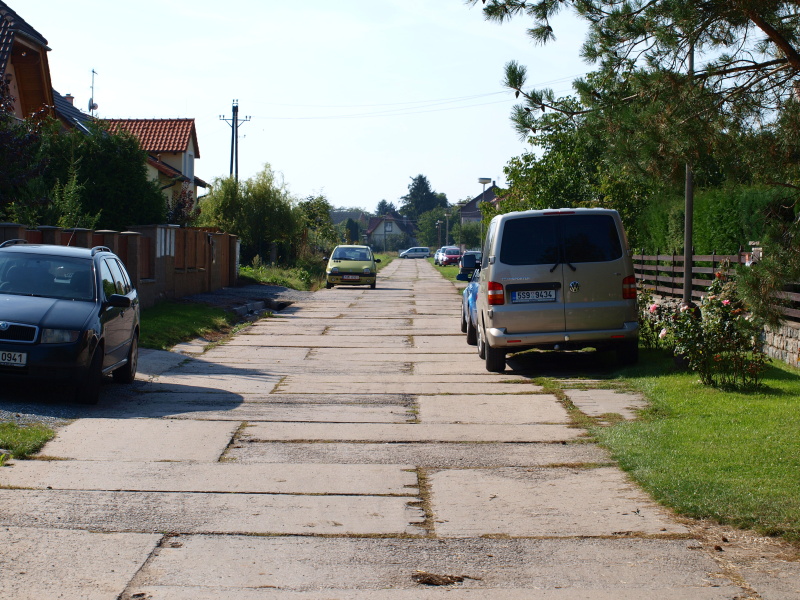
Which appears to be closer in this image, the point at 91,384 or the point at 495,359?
the point at 91,384

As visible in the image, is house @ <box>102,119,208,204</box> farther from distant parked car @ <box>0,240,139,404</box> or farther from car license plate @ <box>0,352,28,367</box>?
car license plate @ <box>0,352,28,367</box>

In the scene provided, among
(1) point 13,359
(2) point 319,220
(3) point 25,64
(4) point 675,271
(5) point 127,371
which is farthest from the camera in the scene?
(2) point 319,220

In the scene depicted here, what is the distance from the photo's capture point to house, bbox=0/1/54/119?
2456 cm

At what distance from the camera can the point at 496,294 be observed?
1233 cm

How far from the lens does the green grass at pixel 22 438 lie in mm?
7121

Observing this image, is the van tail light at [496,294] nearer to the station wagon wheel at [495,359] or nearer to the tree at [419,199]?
the station wagon wheel at [495,359]

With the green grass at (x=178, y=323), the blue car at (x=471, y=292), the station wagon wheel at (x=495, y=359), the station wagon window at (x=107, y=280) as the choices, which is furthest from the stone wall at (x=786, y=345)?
the green grass at (x=178, y=323)

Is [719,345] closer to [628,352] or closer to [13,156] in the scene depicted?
[628,352]

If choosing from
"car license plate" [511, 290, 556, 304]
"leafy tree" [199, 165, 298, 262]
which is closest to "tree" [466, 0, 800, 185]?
"car license plate" [511, 290, 556, 304]

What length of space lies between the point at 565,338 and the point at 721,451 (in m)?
5.19

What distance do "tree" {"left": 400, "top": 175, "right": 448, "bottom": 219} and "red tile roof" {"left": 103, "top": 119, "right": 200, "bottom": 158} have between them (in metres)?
141

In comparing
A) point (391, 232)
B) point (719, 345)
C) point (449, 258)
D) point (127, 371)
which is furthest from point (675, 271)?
point (391, 232)

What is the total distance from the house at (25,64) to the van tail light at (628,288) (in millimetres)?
17497

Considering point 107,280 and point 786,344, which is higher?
point 107,280
